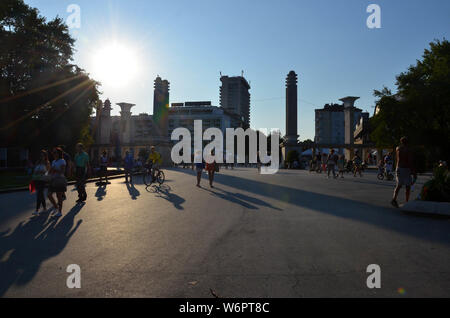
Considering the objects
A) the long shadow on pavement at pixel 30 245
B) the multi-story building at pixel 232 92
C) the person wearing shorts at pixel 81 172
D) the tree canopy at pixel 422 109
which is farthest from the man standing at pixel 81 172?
the multi-story building at pixel 232 92

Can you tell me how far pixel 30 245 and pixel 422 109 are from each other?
71.2ft

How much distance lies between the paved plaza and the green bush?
869 millimetres

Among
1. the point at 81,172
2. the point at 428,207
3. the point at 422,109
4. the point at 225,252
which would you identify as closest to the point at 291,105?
the point at 422,109

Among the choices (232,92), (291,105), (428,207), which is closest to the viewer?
(428,207)

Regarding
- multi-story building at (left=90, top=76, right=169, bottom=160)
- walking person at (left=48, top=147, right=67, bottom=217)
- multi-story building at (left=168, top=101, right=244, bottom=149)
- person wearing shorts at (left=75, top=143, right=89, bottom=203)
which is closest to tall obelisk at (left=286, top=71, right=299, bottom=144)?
multi-story building at (left=90, top=76, right=169, bottom=160)

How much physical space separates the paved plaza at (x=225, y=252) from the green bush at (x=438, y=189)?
0.87 meters

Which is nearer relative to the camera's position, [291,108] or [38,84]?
[38,84]

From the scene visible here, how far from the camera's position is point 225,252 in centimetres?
465

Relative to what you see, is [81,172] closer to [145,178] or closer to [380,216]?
[380,216]

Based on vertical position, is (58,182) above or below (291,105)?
below

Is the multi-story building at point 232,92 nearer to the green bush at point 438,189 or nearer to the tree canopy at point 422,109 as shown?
the tree canopy at point 422,109

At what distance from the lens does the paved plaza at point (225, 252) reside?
11.1 feet
